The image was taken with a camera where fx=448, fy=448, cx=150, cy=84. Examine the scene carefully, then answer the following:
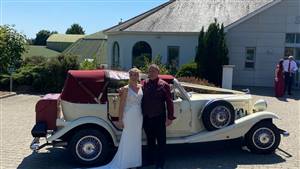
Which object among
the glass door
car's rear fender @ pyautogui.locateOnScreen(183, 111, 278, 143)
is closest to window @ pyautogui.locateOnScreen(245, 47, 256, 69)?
the glass door

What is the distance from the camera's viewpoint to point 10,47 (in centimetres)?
2183

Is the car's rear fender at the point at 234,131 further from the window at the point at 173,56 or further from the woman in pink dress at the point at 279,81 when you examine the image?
the window at the point at 173,56

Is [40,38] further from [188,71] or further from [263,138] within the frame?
[263,138]

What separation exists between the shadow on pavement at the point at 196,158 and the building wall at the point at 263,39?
15.3 meters

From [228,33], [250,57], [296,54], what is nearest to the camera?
[296,54]

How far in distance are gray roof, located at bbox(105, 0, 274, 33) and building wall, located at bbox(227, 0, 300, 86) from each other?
163 centimetres

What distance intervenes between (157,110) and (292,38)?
17.8 metres

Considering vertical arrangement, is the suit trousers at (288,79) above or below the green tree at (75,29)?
below

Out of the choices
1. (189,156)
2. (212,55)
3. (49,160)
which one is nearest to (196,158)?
(189,156)

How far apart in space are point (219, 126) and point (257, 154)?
3.23 ft

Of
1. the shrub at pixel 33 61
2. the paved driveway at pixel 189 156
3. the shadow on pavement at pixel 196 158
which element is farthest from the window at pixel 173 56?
the shadow on pavement at pixel 196 158

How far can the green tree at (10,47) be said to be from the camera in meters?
21.1

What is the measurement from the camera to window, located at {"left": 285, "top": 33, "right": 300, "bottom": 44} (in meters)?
23.1

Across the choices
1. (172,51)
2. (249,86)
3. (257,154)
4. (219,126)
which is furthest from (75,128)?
(172,51)
